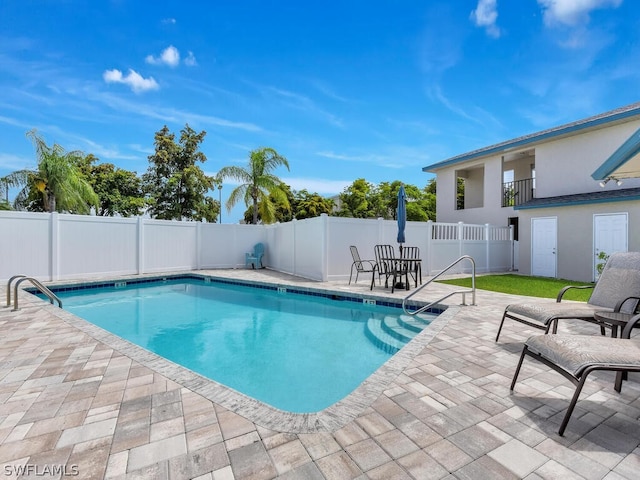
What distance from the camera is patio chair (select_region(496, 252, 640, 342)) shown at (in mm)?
3594

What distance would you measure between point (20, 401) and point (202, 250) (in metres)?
11.3

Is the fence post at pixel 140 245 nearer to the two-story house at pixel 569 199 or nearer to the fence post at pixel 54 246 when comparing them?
the fence post at pixel 54 246

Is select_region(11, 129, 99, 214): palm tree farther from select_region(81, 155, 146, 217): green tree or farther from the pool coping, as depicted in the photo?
the pool coping

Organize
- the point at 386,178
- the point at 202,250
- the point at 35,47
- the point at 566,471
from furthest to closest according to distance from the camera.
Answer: the point at 386,178 → the point at 202,250 → the point at 35,47 → the point at 566,471

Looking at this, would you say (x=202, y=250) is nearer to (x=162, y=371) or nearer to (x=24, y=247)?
(x=24, y=247)

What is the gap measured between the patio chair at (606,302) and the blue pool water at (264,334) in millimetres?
1925

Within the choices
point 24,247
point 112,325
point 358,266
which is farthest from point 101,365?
point 24,247

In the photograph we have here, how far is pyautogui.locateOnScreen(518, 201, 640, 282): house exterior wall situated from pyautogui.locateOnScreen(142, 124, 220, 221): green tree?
20.4 m

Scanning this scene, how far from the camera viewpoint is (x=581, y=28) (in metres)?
11.2

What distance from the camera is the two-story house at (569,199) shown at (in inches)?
419

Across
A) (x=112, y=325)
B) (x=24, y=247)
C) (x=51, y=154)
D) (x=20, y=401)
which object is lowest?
(x=112, y=325)

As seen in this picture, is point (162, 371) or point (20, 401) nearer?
point (20, 401)

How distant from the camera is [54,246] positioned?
1003 cm

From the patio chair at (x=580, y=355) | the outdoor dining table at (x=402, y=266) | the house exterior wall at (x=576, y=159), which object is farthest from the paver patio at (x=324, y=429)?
the house exterior wall at (x=576, y=159)
